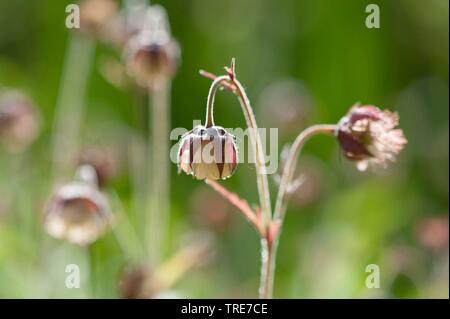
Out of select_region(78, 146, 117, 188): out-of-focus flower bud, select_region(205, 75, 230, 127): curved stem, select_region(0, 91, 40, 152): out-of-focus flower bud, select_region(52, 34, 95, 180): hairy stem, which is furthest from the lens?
select_region(52, 34, 95, 180): hairy stem

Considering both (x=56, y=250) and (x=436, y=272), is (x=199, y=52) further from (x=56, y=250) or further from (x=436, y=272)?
(x=436, y=272)

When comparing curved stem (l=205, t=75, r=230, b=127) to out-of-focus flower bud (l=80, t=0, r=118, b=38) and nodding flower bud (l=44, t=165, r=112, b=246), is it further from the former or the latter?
out-of-focus flower bud (l=80, t=0, r=118, b=38)

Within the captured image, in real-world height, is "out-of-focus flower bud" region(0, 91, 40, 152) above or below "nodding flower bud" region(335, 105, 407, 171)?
above

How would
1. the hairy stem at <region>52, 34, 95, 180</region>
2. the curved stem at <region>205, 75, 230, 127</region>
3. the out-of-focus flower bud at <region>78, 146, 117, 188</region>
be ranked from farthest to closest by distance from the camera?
the hairy stem at <region>52, 34, 95, 180</region>, the out-of-focus flower bud at <region>78, 146, 117, 188</region>, the curved stem at <region>205, 75, 230, 127</region>

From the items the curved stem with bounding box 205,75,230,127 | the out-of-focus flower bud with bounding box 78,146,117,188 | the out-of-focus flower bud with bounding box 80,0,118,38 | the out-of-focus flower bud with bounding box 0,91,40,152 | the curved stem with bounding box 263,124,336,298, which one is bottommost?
the curved stem with bounding box 263,124,336,298

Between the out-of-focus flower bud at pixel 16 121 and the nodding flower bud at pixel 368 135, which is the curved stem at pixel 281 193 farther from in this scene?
the out-of-focus flower bud at pixel 16 121

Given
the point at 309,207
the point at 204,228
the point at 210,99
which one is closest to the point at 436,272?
the point at 309,207

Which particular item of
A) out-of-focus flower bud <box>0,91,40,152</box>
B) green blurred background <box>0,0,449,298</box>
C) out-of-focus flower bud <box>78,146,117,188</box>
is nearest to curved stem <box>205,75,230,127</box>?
green blurred background <box>0,0,449,298</box>

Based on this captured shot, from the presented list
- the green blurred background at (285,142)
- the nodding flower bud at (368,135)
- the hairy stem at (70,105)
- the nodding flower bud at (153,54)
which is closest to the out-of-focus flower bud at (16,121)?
the hairy stem at (70,105)
